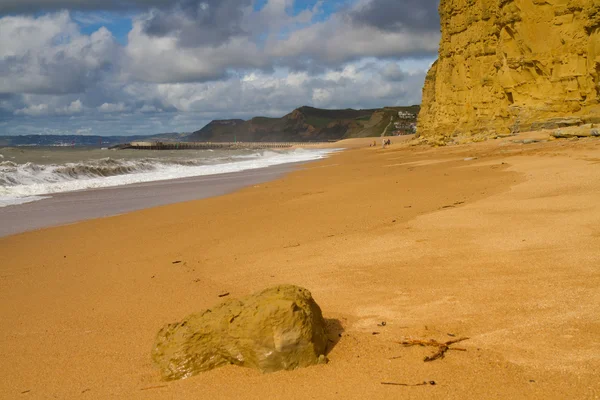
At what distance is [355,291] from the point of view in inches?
157

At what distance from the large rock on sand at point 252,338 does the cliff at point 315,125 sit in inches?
4955

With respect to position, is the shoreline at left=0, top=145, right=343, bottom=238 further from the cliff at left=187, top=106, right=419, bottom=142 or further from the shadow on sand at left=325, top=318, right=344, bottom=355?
the cliff at left=187, top=106, right=419, bottom=142

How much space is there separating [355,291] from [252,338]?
136 cm

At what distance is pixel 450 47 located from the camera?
3209 cm

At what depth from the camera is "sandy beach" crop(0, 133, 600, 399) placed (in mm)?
2617

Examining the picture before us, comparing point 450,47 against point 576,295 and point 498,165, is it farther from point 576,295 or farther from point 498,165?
point 576,295

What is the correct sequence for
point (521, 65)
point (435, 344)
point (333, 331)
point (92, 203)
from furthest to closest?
1. point (521, 65)
2. point (92, 203)
3. point (333, 331)
4. point (435, 344)

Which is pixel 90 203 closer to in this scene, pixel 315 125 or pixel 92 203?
pixel 92 203

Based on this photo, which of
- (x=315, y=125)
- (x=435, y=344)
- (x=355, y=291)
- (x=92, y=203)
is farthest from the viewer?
(x=315, y=125)

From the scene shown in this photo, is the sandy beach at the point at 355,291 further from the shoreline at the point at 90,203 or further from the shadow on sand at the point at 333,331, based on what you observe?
the shoreline at the point at 90,203

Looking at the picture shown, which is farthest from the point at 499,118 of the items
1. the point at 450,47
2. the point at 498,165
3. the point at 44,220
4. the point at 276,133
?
the point at 276,133

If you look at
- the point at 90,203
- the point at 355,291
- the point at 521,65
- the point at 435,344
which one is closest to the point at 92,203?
the point at 90,203

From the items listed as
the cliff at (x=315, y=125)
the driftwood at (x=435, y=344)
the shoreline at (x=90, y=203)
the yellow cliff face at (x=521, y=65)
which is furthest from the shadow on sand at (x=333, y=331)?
the cliff at (x=315, y=125)

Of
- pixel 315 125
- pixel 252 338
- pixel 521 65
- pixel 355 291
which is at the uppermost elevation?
pixel 315 125
